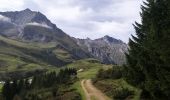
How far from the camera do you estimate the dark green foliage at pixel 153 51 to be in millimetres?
38312

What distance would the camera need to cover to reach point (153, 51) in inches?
1681

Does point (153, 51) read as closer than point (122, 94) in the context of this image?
Yes

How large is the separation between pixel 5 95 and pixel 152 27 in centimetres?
10224

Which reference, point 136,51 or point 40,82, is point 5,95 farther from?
point 136,51

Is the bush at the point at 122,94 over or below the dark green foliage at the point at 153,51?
below

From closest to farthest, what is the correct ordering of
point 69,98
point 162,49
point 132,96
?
point 162,49 → point 132,96 → point 69,98

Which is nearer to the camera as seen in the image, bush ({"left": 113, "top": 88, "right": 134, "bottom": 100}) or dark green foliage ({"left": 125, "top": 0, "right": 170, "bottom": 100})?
dark green foliage ({"left": 125, "top": 0, "right": 170, "bottom": 100})

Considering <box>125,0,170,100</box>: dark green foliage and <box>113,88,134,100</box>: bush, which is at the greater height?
<box>125,0,170,100</box>: dark green foliage

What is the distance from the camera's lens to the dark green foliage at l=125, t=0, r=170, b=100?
1508 inches

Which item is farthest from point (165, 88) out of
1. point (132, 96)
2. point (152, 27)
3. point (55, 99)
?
point (55, 99)

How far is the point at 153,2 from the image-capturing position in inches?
1811

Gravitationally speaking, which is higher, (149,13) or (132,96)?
(149,13)

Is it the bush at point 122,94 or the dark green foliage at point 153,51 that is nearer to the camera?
the dark green foliage at point 153,51

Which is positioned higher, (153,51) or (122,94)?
(153,51)
